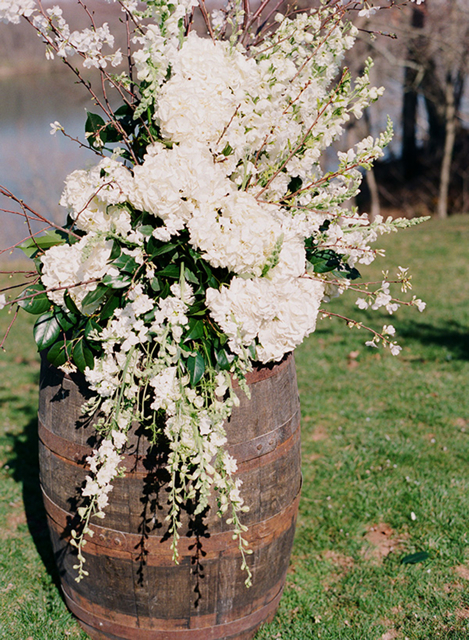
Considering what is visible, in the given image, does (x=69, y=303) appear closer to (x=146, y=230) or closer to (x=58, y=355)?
(x=58, y=355)

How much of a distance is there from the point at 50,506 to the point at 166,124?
183cm

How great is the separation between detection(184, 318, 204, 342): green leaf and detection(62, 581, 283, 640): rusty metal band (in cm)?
138

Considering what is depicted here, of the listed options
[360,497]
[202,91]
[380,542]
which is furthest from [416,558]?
[202,91]

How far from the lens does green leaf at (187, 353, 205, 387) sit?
2.01 metres

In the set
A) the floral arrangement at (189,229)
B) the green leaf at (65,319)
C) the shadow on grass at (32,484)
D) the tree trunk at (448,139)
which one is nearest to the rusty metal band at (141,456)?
the floral arrangement at (189,229)

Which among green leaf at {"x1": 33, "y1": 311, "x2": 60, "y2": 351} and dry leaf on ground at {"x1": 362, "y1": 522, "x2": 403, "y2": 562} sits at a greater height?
green leaf at {"x1": 33, "y1": 311, "x2": 60, "y2": 351}

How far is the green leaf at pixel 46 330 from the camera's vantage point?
222 centimetres

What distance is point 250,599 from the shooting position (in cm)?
264

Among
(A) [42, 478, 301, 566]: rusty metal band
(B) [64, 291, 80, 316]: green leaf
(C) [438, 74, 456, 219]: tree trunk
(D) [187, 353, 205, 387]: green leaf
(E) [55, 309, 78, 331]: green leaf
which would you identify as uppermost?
(C) [438, 74, 456, 219]: tree trunk

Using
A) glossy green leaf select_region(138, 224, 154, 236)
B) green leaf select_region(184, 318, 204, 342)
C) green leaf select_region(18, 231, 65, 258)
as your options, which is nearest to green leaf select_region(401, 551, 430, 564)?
green leaf select_region(184, 318, 204, 342)

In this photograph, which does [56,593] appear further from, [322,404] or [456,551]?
[322,404]

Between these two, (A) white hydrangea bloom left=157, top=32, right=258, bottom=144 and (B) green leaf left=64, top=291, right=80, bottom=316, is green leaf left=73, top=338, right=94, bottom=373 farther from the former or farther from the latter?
(A) white hydrangea bloom left=157, top=32, right=258, bottom=144

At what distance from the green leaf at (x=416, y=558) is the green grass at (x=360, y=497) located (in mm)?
30

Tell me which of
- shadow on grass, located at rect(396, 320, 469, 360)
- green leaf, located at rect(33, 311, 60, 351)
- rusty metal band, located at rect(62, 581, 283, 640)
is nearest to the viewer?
green leaf, located at rect(33, 311, 60, 351)
